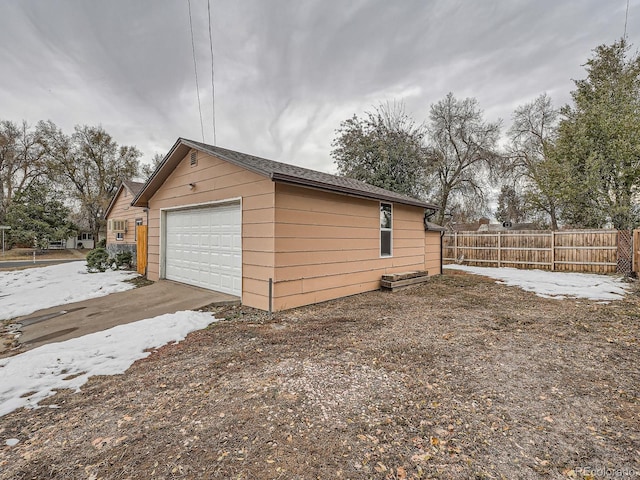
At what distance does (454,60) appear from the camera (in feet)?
31.8

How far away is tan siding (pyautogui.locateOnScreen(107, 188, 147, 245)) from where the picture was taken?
1316 cm

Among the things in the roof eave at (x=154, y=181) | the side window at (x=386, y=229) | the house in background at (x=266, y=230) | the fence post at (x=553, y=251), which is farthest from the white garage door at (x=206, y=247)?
the fence post at (x=553, y=251)

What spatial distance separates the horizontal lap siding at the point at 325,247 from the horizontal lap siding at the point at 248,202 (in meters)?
0.21

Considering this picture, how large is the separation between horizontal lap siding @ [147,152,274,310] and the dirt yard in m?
1.48

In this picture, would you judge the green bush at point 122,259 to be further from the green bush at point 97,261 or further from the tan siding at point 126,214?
the tan siding at point 126,214

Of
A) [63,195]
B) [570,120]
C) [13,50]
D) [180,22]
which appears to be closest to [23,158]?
[63,195]

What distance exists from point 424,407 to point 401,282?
5772 millimetres

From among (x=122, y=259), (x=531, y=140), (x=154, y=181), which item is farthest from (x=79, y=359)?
(x=531, y=140)

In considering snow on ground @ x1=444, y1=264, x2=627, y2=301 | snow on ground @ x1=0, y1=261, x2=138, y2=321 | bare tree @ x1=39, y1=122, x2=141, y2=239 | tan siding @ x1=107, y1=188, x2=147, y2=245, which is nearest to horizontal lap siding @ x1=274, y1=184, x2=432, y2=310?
snow on ground @ x1=444, y1=264, x2=627, y2=301

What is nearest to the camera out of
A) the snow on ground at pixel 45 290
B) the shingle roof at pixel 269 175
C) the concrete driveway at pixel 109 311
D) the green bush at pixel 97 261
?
the concrete driveway at pixel 109 311

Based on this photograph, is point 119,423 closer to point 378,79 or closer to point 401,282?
point 401,282

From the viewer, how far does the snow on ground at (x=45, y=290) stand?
5930 mm

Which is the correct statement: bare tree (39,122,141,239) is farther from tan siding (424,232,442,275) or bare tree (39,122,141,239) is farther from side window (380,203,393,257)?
tan siding (424,232,442,275)

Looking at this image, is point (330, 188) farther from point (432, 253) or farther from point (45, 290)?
point (45, 290)
